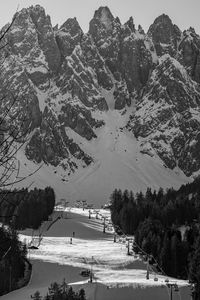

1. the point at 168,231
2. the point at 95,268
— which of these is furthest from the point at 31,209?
the point at 95,268

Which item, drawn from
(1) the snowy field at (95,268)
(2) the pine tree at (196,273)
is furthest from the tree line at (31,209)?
(2) the pine tree at (196,273)

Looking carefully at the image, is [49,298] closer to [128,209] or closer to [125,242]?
[125,242]

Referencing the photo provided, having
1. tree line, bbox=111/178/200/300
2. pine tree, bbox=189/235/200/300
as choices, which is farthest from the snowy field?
tree line, bbox=111/178/200/300

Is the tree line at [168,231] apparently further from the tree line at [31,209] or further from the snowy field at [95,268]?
the tree line at [31,209]

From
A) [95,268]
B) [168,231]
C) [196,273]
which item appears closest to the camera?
[196,273]

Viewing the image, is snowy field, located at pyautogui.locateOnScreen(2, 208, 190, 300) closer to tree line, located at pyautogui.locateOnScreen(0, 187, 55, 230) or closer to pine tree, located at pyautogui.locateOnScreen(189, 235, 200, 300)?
pine tree, located at pyautogui.locateOnScreen(189, 235, 200, 300)

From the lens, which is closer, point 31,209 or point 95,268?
point 95,268

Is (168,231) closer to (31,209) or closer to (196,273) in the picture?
(196,273)
